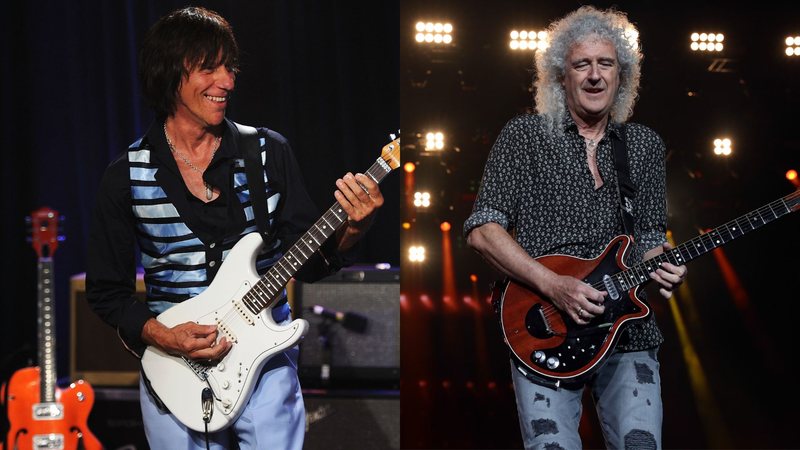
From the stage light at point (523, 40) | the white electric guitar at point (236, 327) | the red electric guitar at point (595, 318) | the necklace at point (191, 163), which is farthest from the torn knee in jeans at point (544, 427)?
the stage light at point (523, 40)

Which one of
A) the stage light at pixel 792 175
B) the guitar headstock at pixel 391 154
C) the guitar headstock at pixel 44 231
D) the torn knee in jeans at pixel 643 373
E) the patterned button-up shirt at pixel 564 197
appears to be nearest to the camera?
the guitar headstock at pixel 391 154

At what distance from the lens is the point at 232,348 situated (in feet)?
8.54

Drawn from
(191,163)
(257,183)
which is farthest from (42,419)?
(257,183)

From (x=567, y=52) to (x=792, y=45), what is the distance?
2.52 meters

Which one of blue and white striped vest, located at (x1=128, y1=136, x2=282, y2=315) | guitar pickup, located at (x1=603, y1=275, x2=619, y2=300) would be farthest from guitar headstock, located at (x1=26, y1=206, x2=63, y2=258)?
guitar pickup, located at (x1=603, y1=275, x2=619, y2=300)

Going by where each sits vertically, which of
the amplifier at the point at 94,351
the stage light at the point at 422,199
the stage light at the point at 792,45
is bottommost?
the amplifier at the point at 94,351

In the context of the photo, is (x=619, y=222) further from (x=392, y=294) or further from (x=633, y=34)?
(x=392, y=294)

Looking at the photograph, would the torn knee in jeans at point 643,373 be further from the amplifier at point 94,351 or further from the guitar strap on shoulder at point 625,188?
the amplifier at point 94,351

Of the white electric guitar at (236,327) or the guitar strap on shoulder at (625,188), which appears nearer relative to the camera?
the white electric guitar at (236,327)

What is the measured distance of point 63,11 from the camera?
13.0 ft

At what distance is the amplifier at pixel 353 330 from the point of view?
12.4ft

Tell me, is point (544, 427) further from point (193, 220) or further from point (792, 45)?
point (792, 45)

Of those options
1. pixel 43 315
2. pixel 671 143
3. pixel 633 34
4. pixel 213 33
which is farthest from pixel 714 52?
pixel 43 315

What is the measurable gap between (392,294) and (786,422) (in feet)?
8.66
